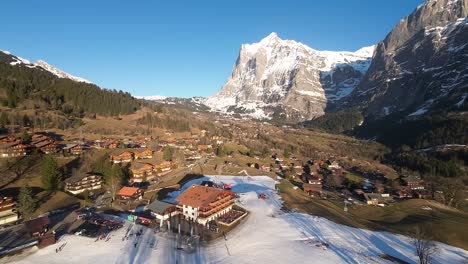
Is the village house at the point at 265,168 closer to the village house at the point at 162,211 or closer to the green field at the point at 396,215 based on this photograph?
the green field at the point at 396,215

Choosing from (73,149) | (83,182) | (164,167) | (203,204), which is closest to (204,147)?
(164,167)

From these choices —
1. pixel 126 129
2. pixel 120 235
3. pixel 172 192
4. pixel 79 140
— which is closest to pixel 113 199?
pixel 172 192

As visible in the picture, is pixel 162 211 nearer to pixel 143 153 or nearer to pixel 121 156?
pixel 121 156

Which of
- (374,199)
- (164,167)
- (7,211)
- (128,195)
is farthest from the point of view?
(164,167)

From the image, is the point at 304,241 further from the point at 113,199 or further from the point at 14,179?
the point at 14,179

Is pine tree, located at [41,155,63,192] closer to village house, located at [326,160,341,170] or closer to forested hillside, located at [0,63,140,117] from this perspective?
forested hillside, located at [0,63,140,117]

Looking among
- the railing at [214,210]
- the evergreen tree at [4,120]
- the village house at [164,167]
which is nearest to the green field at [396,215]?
the railing at [214,210]
